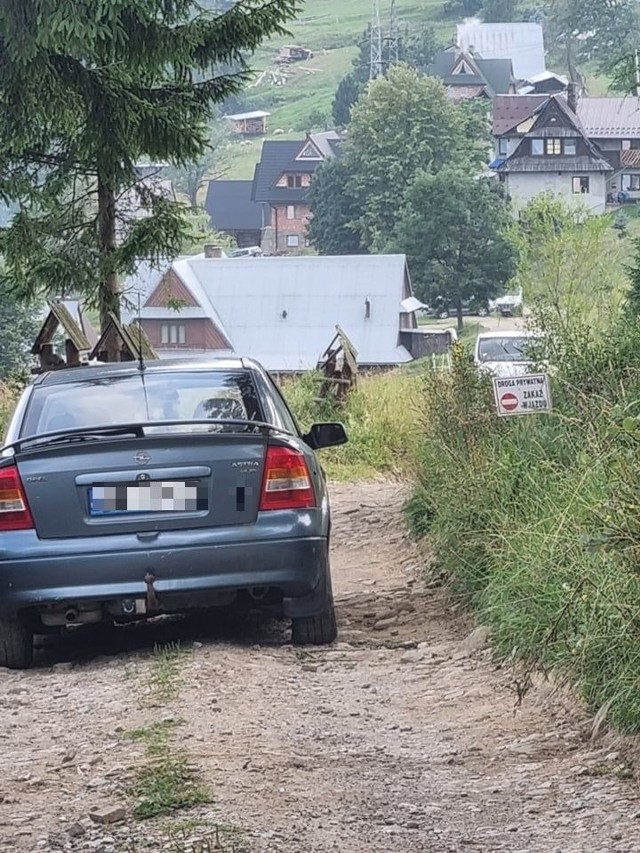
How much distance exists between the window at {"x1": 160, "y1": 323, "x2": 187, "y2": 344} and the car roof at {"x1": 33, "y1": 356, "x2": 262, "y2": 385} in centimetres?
5938

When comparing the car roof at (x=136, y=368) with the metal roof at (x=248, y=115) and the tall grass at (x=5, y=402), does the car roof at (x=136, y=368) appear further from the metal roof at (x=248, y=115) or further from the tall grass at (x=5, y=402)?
the metal roof at (x=248, y=115)

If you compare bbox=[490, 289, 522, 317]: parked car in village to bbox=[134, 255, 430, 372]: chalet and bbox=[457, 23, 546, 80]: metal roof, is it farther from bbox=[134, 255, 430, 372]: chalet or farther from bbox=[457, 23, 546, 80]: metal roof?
bbox=[457, 23, 546, 80]: metal roof

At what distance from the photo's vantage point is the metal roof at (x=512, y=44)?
158 meters

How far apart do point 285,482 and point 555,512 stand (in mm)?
1357

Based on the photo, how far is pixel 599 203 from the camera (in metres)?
94.9

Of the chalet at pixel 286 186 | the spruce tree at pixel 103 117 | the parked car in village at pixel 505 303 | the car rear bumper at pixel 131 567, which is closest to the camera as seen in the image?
the car rear bumper at pixel 131 567

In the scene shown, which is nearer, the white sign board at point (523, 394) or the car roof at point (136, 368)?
the car roof at point (136, 368)

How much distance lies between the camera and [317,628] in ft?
26.0

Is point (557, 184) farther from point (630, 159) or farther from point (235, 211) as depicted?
point (235, 211)

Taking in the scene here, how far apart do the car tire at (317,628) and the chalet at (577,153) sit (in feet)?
284

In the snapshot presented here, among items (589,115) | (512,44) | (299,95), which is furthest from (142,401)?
(299,95)

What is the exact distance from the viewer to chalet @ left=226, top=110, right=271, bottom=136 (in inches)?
6422

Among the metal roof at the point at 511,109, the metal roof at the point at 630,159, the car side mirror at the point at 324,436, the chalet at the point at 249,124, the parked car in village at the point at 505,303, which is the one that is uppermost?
the chalet at the point at 249,124

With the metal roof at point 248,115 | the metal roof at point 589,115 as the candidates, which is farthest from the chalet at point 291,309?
the metal roof at point 248,115
